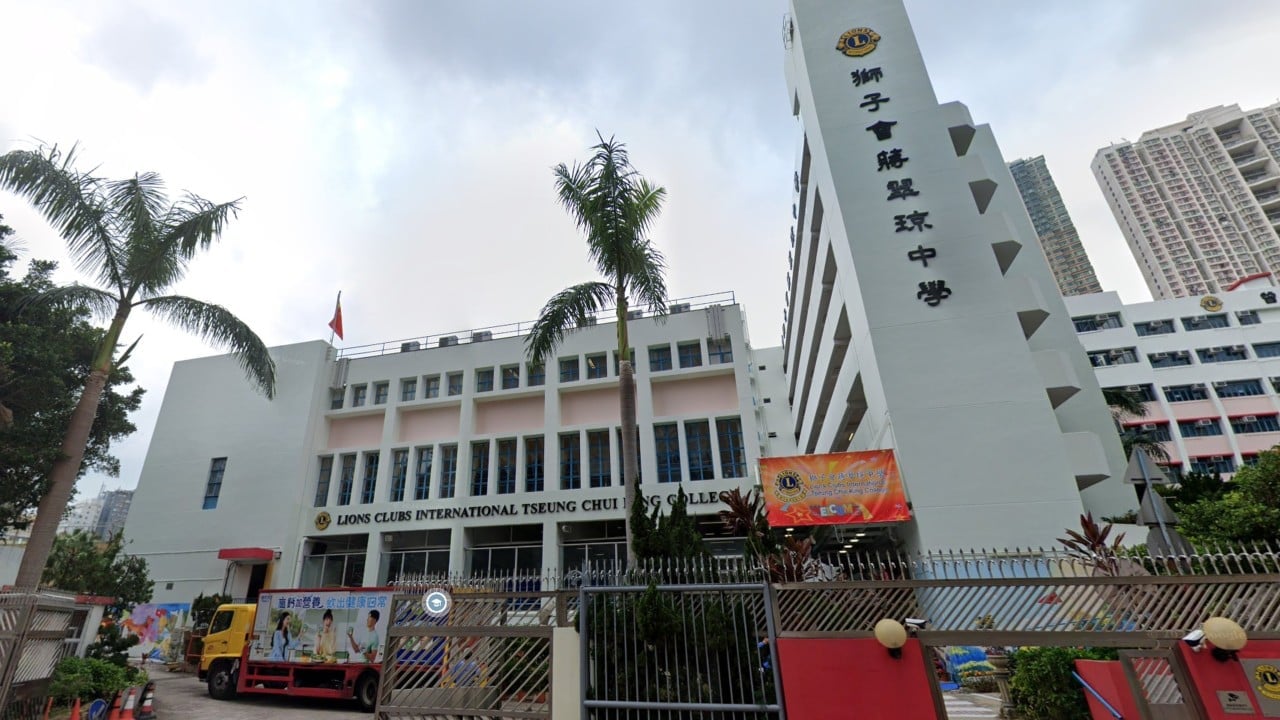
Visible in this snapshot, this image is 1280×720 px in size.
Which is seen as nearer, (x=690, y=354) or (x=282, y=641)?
(x=282, y=641)

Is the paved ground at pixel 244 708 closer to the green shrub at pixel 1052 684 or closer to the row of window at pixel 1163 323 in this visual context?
the green shrub at pixel 1052 684

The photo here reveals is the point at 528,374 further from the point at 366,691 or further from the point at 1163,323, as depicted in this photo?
the point at 1163,323

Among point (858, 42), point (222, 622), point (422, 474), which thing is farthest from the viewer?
point (422, 474)

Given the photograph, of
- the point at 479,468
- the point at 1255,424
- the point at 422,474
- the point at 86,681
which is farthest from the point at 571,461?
the point at 1255,424

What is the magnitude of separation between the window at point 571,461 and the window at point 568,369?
3.04m

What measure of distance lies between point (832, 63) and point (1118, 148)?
105193mm

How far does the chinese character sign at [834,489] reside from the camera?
53.2 feet

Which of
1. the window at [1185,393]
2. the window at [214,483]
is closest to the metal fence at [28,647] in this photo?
the window at [214,483]

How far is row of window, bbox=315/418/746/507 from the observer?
25.8 meters

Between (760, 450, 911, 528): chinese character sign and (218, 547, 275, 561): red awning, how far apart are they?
25295mm

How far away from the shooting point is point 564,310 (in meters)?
15.8

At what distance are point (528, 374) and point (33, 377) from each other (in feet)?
58.8

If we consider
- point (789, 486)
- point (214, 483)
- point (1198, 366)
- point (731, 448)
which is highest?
point (1198, 366)

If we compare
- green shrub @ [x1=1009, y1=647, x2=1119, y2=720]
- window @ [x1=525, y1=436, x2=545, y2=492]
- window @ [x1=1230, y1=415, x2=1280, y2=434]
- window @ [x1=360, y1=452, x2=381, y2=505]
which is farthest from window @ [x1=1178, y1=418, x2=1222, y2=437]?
window @ [x1=360, y1=452, x2=381, y2=505]
